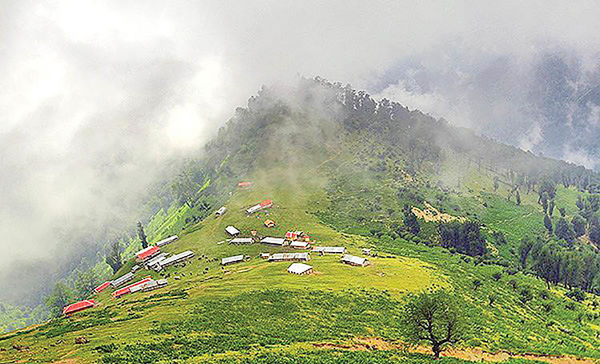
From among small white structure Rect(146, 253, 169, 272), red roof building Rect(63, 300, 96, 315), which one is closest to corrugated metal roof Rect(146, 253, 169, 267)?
small white structure Rect(146, 253, 169, 272)

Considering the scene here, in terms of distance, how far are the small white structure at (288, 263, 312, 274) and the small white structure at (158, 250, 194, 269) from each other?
54926 millimetres

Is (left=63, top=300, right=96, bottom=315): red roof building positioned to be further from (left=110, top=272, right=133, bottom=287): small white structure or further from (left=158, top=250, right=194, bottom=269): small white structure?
(left=158, top=250, right=194, bottom=269): small white structure

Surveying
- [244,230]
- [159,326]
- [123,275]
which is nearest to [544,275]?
[244,230]

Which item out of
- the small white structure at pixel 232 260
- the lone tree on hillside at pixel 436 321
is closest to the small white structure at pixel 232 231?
the small white structure at pixel 232 260

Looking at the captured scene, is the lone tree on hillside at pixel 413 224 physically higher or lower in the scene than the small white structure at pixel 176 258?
lower

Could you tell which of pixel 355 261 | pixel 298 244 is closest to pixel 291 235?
pixel 298 244

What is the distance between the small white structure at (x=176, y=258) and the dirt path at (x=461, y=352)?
105m

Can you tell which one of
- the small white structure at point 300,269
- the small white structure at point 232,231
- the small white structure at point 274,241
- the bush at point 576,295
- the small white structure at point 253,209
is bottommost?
the bush at point 576,295

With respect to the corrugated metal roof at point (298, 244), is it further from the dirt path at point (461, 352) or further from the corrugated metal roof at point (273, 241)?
the dirt path at point (461, 352)

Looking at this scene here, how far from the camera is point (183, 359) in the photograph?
172ft

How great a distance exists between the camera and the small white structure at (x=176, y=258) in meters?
152

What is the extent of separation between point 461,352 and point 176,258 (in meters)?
117

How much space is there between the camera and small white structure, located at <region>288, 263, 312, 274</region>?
115 meters

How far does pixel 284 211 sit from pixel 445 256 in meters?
74.6
